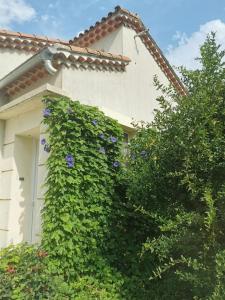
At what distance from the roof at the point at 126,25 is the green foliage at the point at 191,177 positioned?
355 cm

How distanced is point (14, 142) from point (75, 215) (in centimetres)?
247

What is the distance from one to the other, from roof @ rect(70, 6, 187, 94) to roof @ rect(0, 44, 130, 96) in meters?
1.45

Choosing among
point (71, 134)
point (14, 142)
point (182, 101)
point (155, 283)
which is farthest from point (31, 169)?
point (182, 101)

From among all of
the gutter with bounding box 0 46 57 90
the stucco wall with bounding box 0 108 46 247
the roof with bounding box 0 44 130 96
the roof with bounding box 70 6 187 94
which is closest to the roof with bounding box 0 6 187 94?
the roof with bounding box 70 6 187 94

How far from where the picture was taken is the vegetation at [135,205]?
12.3 feet

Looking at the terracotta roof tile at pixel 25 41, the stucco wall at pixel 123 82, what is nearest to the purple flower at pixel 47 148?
the stucco wall at pixel 123 82

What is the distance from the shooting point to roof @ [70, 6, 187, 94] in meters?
8.31

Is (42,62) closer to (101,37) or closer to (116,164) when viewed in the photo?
(116,164)

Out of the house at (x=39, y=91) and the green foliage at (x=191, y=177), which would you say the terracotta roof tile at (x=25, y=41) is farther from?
the green foliage at (x=191, y=177)

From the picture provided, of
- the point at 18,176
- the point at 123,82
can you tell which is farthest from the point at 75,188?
the point at 123,82

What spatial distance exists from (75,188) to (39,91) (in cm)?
178

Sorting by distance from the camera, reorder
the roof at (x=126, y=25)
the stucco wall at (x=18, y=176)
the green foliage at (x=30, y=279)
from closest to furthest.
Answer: the green foliage at (x=30, y=279), the stucco wall at (x=18, y=176), the roof at (x=126, y=25)

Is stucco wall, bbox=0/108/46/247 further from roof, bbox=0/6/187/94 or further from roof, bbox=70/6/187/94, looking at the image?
roof, bbox=70/6/187/94

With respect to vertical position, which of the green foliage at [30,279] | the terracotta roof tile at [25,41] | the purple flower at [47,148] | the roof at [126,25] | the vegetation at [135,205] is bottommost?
the green foliage at [30,279]
